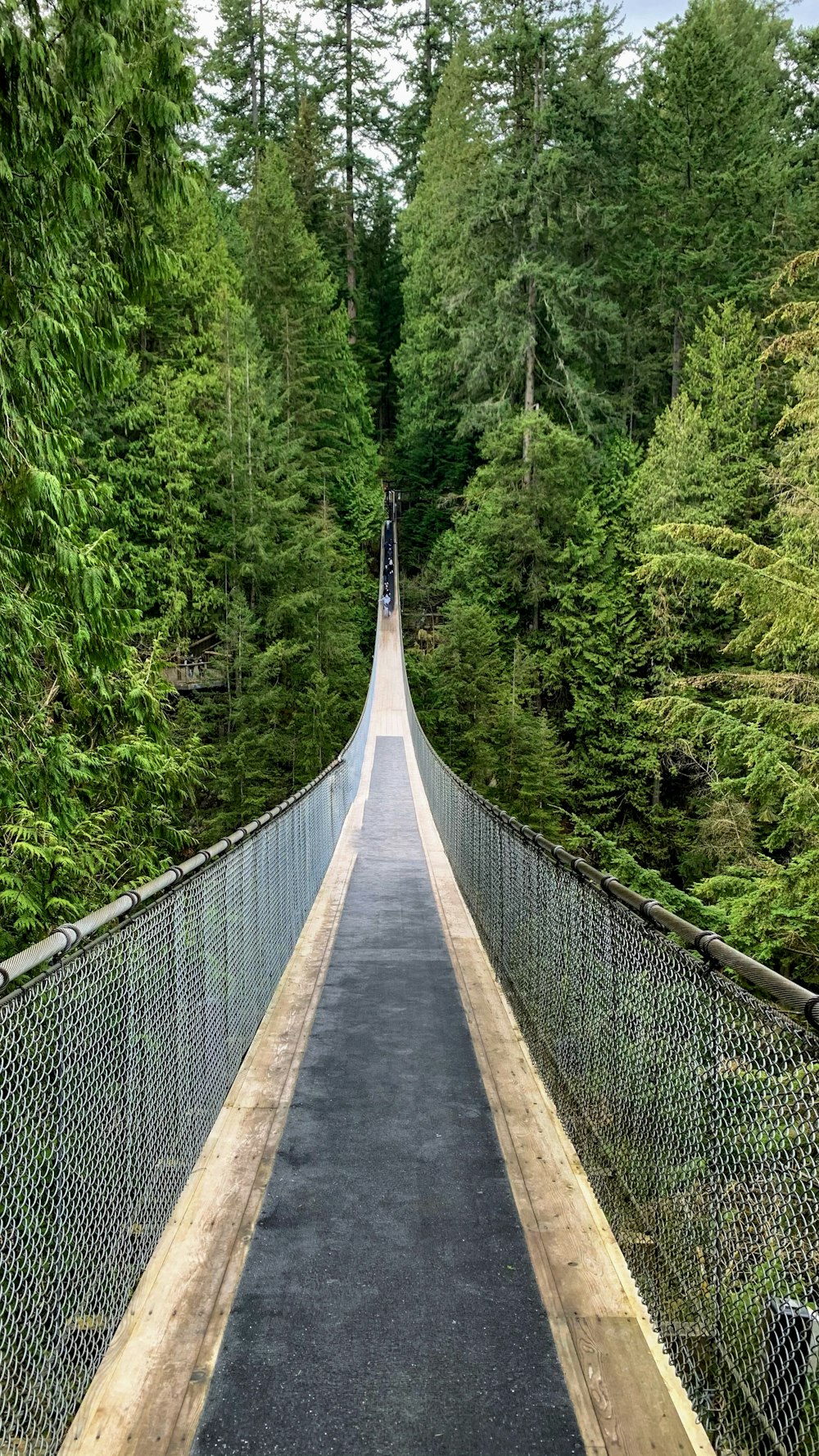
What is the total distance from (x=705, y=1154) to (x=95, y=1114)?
62.9 inches

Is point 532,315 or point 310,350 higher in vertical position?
point 310,350

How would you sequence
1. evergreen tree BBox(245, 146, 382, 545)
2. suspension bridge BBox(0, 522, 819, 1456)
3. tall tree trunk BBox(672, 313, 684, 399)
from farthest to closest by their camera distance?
evergreen tree BBox(245, 146, 382, 545)
tall tree trunk BBox(672, 313, 684, 399)
suspension bridge BBox(0, 522, 819, 1456)

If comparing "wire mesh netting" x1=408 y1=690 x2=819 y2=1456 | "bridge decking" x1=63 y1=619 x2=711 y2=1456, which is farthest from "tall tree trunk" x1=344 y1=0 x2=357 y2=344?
"wire mesh netting" x1=408 y1=690 x2=819 y2=1456

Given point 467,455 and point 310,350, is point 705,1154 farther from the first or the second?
point 467,455

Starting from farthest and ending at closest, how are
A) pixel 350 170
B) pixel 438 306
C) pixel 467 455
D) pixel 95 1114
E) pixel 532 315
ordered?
pixel 350 170
pixel 467 455
pixel 438 306
pixel 532 315
pixel 95 1114

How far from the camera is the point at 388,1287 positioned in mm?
2664

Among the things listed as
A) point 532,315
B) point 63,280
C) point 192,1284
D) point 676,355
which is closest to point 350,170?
point 532,315

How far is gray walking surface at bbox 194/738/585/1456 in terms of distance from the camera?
2.15m

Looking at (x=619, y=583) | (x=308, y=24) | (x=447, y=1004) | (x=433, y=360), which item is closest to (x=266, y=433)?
(x=619, y=583)

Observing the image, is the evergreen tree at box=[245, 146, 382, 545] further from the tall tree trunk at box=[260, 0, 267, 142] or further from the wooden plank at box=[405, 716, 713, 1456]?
the wooden plank at box=[405, 716, 713, 1456]

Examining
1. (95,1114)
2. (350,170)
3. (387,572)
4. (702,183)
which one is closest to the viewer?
(95,1114)

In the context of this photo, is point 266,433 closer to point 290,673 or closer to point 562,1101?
point 290,673

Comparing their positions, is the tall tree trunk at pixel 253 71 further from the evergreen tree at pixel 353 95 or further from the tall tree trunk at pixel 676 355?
the tall tree trunk at pixel 676 355

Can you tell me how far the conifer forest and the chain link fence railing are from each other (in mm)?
1963
